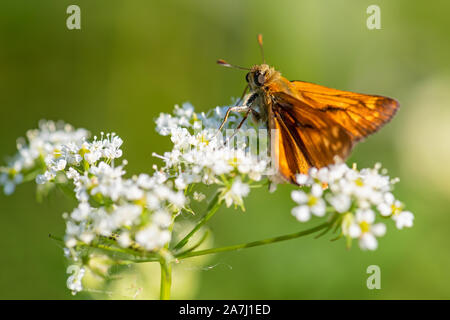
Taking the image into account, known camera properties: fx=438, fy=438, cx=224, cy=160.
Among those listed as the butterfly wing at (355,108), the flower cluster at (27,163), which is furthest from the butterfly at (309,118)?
the flower cluster at (27,163)

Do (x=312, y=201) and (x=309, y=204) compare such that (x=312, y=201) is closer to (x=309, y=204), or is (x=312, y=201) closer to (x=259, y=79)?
(x=309, y=204)

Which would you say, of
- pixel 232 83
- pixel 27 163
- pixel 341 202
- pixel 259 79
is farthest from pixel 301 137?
pixel 232 83

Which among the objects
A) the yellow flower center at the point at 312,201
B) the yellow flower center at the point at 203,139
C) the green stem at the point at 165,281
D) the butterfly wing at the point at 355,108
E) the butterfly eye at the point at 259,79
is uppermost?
the butterfly eye at the point at 259,79

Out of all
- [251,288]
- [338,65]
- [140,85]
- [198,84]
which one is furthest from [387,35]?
[251,288]

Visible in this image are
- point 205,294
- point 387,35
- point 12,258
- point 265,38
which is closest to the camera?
point 205,294

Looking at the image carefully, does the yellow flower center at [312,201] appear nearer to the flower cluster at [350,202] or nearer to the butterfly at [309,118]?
the flower cluster at [350,202]

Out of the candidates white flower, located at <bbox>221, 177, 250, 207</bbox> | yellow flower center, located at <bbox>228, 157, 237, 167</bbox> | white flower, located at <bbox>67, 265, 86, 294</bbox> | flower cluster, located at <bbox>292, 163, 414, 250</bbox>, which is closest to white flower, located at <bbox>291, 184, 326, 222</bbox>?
flower cluster, located at <bbox>292, 163, 414, 250</bbox>

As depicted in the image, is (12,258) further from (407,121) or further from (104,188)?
(407,121)
